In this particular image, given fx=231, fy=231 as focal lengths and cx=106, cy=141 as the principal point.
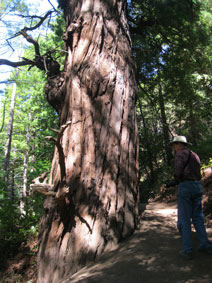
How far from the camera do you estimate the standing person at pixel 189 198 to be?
9.10ft

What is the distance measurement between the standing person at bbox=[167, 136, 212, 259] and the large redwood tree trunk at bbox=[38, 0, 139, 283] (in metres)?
0.95

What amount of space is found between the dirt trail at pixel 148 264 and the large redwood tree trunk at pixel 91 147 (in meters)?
0.29

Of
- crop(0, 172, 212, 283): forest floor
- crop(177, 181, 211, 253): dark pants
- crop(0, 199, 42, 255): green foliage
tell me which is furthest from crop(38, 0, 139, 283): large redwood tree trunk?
crop(0, 199, 42, 255): green foliage

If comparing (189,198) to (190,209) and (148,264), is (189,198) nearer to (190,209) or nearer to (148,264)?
(190,209)

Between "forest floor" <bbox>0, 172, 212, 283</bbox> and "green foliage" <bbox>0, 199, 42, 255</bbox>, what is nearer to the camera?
"forest floor" <bbox>0, 172, 212, 283</bbox>

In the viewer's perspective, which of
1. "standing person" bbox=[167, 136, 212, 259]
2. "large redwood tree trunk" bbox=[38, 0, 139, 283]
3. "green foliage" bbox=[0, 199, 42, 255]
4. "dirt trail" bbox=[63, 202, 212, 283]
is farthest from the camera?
"green foliage" bbox=[0, 199, 42, 255]

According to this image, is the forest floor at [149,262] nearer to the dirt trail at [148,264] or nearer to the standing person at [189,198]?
the dirt trail at [148,264]

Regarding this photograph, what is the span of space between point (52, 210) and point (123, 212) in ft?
3.56

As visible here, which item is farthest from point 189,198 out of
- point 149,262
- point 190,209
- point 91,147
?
point 91,147

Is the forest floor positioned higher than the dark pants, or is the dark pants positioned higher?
the dark pants

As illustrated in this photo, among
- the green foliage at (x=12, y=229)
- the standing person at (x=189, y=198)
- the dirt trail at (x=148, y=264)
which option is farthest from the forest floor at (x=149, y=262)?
the green foliage at (x=12, y=229)

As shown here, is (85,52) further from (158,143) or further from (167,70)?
(158,143)

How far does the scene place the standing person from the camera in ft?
9.10

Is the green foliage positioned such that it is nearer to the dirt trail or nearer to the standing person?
the dirt trail
